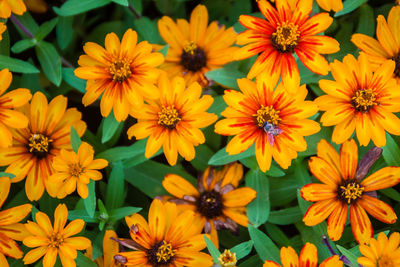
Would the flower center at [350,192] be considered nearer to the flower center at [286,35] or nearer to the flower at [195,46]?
the flower center at [286,35]

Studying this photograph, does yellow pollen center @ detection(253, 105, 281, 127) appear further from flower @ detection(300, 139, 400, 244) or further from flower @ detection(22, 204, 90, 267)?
flower @ detection(22, 204, 90, 267)

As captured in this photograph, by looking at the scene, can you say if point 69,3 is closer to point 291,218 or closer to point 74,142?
point 74,142

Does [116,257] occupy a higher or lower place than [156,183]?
lower

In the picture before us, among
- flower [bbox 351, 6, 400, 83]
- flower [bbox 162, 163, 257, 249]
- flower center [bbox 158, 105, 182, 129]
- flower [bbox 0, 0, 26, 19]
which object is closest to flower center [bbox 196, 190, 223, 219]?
flower [bbox 162, 163, 257, 249]

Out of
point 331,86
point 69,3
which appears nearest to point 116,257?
point 331,86

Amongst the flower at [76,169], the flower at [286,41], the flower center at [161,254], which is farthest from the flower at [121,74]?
the flower center at [161,254]

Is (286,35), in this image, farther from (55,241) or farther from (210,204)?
(55,241)

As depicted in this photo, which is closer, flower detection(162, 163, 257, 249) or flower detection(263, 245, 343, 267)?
flower detection(263, 245, 343, 267)
